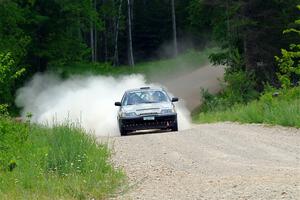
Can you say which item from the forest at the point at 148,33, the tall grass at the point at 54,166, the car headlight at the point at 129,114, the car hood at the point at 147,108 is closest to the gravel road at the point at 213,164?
the tall grass at the point at 54,166

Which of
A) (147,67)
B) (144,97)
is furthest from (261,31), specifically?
(147,67)

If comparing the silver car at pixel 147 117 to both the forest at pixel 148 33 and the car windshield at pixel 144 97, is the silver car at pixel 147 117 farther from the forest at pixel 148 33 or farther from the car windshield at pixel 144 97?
the forest at pixel 148 33

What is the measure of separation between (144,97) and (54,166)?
44.3 ft

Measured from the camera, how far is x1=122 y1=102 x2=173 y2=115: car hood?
2438 cm

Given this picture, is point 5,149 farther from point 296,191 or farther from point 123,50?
point 123,50

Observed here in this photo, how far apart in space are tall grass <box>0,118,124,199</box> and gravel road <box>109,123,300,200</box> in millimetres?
479

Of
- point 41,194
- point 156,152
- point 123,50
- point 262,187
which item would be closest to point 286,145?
point 156,152

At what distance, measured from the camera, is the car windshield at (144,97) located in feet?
84.0

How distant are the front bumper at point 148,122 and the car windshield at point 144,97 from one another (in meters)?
1.26

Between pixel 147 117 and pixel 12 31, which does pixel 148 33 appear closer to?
pixel 12 31

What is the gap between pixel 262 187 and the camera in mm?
10594

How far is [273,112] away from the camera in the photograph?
77.2ft

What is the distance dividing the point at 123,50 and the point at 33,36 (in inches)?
1457

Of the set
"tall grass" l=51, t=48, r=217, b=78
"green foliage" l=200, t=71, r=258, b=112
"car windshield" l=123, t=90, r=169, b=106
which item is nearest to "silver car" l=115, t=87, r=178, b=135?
"car windshield" l=123, t=90, r=169, b=106
